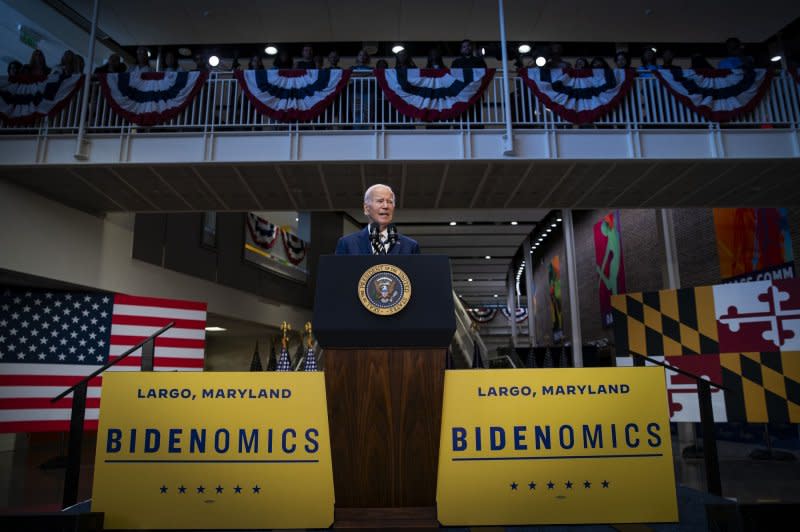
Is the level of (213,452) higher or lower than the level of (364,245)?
lower

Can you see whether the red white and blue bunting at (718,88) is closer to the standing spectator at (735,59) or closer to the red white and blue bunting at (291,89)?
the standing spectator at (735,59)

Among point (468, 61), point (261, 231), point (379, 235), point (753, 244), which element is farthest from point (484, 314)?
point (379, 235)

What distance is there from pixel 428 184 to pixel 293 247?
33.4 feet

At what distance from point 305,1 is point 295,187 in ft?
18.2

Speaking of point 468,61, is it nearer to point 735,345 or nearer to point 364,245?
point 735,345

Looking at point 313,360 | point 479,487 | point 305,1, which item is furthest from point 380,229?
point 305,1

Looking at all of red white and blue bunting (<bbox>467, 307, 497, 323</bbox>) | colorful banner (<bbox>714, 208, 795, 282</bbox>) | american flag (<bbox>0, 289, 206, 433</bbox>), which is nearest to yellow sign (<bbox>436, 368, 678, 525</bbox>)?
american flag (<bbox>0, 289, 206, 433</bbox>)

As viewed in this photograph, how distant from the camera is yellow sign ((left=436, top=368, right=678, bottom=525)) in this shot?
9.13 ft

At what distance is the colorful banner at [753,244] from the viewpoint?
1079 centimetres

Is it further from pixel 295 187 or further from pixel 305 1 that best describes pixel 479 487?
pixel 305 1

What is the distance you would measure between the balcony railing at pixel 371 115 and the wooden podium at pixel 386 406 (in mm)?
6507

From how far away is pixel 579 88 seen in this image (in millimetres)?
8992

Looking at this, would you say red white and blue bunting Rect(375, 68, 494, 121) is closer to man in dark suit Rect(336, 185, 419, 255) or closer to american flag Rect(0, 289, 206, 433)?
man in dark suit Rect(336, 185, 419, 255)

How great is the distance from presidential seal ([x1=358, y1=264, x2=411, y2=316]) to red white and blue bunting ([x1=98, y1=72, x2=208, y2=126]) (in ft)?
25.2
